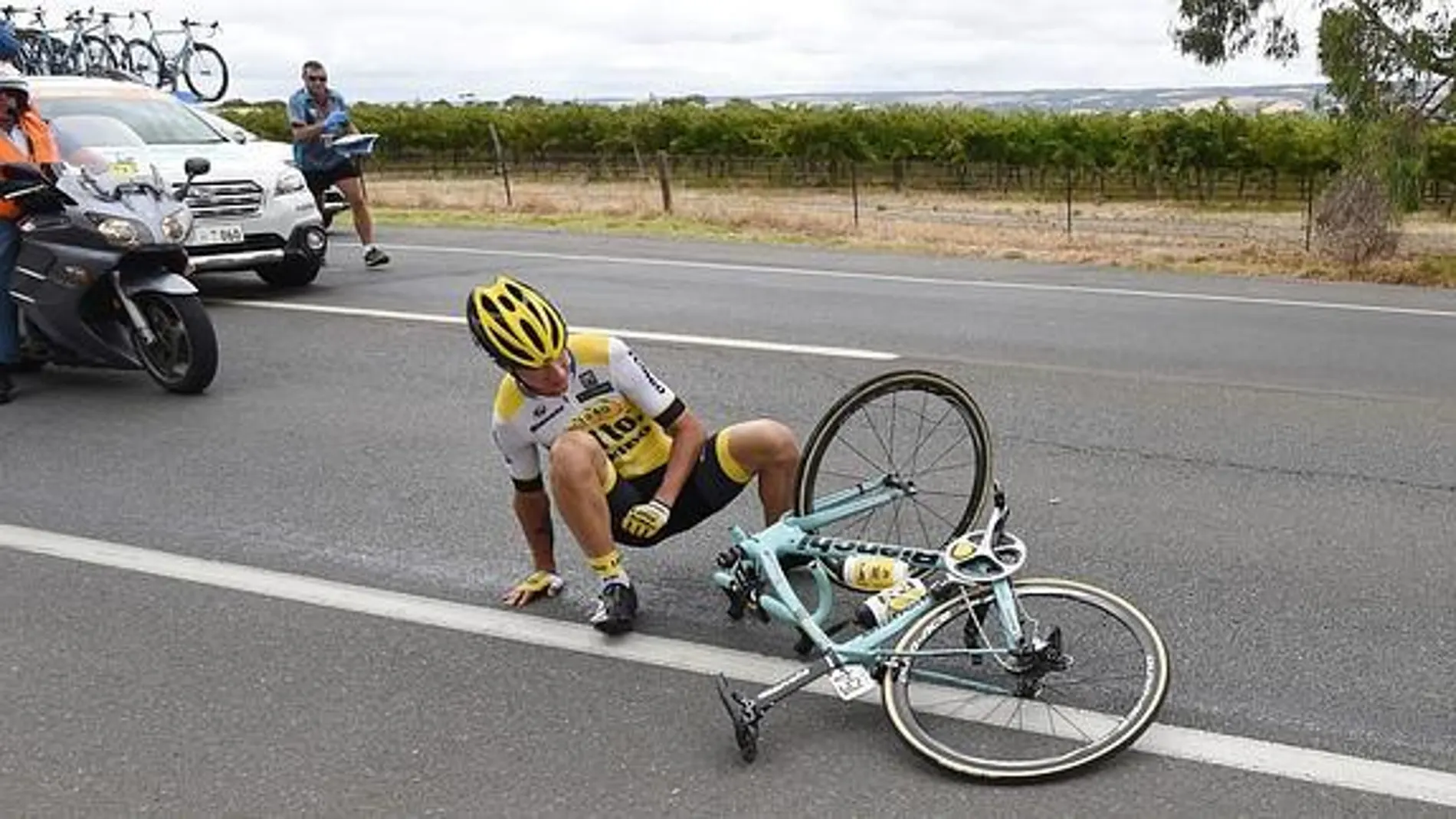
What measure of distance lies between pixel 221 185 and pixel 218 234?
1.18ft

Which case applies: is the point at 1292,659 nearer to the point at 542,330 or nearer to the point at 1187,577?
the point at 1187,577

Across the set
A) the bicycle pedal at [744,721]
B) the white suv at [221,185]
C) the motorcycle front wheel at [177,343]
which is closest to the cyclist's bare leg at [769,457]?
the bicycle pedal at [744,721]

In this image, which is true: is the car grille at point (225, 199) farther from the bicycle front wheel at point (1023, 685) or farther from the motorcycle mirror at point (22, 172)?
the bicycle front wheel at point (1023, 685)

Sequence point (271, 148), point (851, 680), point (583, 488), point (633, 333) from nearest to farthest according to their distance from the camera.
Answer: point (851, 680)
point (583, 488)
point (633, 333)
point (271, 148)

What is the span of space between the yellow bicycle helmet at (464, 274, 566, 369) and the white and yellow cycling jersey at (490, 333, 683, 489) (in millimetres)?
189

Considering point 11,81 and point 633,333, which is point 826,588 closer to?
point 633,333

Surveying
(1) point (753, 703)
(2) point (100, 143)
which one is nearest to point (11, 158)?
(2) point (100, 143)

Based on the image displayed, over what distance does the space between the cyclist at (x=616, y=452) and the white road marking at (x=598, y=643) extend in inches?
7.5

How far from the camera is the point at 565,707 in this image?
12.7 feet

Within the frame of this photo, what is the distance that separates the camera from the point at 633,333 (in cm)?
959

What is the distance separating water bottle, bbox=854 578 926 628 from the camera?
376 cm

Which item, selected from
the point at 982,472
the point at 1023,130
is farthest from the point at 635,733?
the point at 1023,130

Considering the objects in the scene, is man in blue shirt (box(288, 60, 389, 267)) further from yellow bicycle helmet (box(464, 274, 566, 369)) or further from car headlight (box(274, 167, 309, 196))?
yellow bicycle helmet (box(464, 274, 566, 369))

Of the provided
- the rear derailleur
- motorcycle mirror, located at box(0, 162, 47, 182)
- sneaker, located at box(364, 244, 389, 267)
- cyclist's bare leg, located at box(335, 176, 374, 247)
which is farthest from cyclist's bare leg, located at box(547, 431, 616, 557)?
sneaker, located at box(364, 244, 389, 267)
